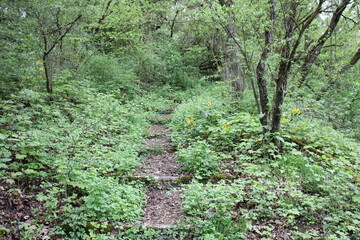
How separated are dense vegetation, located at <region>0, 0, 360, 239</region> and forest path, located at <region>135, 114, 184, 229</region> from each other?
0.68 ft

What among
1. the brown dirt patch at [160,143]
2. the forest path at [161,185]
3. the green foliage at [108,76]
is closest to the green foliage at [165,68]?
the green foliage at [108,76]

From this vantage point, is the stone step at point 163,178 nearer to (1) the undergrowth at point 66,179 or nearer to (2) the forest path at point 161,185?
(2) the forest path at point 161,185

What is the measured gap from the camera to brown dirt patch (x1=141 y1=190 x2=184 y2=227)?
3.43m

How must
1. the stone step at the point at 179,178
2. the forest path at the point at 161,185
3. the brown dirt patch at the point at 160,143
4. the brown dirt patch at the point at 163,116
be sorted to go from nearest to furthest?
the forest path at the point at 161,185 → the stone step at the point at 179,178 → the brown dirt patch at the point at 160,143 → the brown dirt patch at the point at 163,116

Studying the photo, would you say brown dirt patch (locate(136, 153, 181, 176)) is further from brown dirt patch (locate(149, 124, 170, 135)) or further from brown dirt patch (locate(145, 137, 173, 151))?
brown dirt patch (locate(149, 124, 170, 135))

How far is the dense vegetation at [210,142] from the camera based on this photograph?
10.4 feet

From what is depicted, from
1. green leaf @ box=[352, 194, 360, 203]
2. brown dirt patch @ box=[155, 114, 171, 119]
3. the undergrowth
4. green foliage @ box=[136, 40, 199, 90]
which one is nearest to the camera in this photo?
the undergrowth

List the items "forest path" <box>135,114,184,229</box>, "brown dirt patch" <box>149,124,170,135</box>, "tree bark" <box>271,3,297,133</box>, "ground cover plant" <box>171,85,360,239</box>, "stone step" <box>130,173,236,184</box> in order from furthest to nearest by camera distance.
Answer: "brown dirt patch" <box>149,124,170,135</box> → "tree bark" <box>271,3,297,133</box> → "stone step" <box>130,173,236,184</box> → "forest path" <box>135,114,184,229</box> → "ground cover plant" <box>171,85,360,239</box>

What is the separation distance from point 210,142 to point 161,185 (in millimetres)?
2046

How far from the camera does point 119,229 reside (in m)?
3.12

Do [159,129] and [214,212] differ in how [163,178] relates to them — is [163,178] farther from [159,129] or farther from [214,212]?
[159,129]

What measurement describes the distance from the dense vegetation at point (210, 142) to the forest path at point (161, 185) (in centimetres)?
21

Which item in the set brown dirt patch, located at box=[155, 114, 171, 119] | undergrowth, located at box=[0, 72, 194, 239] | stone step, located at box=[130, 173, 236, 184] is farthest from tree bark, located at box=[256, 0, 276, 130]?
brown dirt patch, located at box=[155, 114, 171, 119]

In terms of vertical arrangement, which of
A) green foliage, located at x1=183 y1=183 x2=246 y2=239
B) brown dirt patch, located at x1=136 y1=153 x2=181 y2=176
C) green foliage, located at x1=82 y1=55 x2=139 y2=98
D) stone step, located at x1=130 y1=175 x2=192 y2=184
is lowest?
brown dirt patch, located at x1=136 y1=153 x2=181 y2=176
